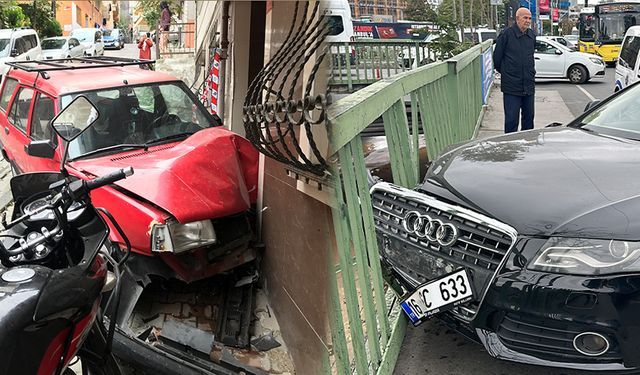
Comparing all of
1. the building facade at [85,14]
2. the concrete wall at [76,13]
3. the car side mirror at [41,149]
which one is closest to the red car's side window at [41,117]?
the car side mirror at [41,149]

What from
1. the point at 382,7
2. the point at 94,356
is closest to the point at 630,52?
the point at 382,7

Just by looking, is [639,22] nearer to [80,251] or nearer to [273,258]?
[273,258]

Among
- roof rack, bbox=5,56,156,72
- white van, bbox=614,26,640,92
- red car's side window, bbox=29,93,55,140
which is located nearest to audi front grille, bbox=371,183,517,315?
red car's side window, bbox=29,93,55,140

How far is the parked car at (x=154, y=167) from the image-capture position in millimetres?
3941

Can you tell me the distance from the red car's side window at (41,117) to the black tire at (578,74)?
17186 mm

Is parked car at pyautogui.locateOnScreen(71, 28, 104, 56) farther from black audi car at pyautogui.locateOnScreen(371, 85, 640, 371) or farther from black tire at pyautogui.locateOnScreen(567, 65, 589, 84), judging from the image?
black audi car at pyautogui.locateOnScreen(371, 85, 640, 371)

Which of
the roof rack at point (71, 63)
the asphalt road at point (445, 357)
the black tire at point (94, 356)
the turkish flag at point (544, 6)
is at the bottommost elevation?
the asphalt road at point (445, 357)

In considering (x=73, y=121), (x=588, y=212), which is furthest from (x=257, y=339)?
(x=588, y=212)

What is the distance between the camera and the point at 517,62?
7160mm

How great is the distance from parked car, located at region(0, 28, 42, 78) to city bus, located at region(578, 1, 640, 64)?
67.0ft

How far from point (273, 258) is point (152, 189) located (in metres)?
0.87

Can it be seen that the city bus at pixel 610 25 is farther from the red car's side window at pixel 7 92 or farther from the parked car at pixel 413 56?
the red car's side window at pixel 7 92

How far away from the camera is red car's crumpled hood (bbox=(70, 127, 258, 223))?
3.98m

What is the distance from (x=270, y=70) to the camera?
253 cm
